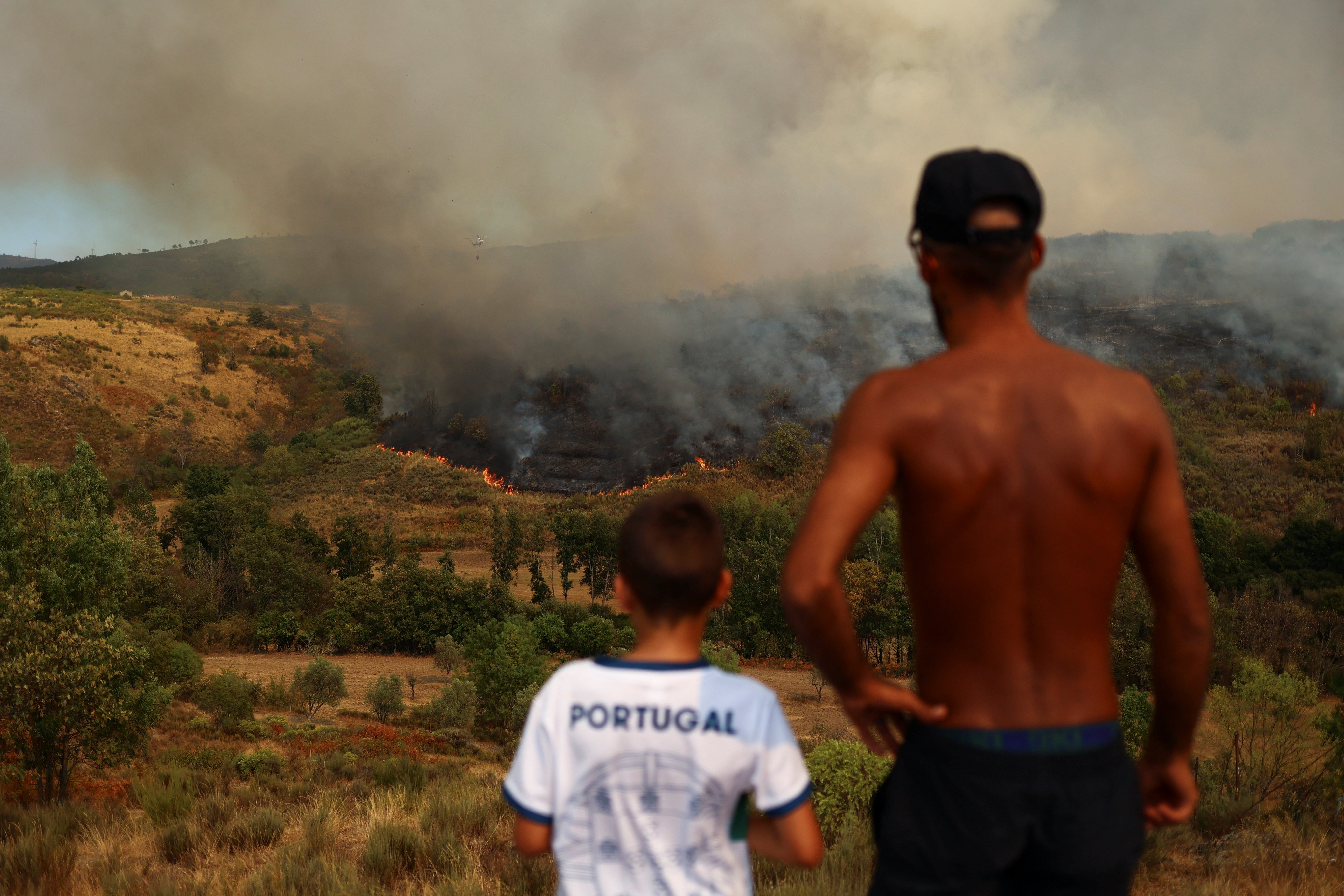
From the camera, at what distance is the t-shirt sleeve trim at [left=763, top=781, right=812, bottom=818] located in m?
1.91

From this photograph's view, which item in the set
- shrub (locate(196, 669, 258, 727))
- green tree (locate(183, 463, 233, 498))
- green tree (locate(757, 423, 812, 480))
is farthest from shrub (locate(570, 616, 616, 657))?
green tree (locate(183, 463, 233, 498))

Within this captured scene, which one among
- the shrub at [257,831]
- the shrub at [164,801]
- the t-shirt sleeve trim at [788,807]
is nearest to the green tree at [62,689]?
the shrub at [164,801]

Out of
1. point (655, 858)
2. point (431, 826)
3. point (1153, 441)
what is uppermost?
point (1153, 441)

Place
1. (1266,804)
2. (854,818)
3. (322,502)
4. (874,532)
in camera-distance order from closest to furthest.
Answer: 1. (854,818)
2. (1266,804)
3. (874,532)
4. (322,502)

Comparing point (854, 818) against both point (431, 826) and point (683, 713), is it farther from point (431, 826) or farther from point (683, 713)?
point (683, 713)

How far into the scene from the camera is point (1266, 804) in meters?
8.69

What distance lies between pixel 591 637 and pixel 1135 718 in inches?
860

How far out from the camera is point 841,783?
7.48 m

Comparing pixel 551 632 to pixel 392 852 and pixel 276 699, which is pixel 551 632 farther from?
pixel 392 852

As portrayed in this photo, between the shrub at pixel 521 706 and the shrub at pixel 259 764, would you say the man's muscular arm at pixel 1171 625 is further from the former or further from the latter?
the shrub at pixel 521 706

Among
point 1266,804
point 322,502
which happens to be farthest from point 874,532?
point 322,502

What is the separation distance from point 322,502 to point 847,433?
6698 centimetres

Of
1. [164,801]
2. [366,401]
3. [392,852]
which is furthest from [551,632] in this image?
[366,401]

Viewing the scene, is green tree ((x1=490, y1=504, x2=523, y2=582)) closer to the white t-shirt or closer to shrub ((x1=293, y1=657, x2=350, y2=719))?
shrub ((x1=293, y1=657, x2=350, y2=719))
